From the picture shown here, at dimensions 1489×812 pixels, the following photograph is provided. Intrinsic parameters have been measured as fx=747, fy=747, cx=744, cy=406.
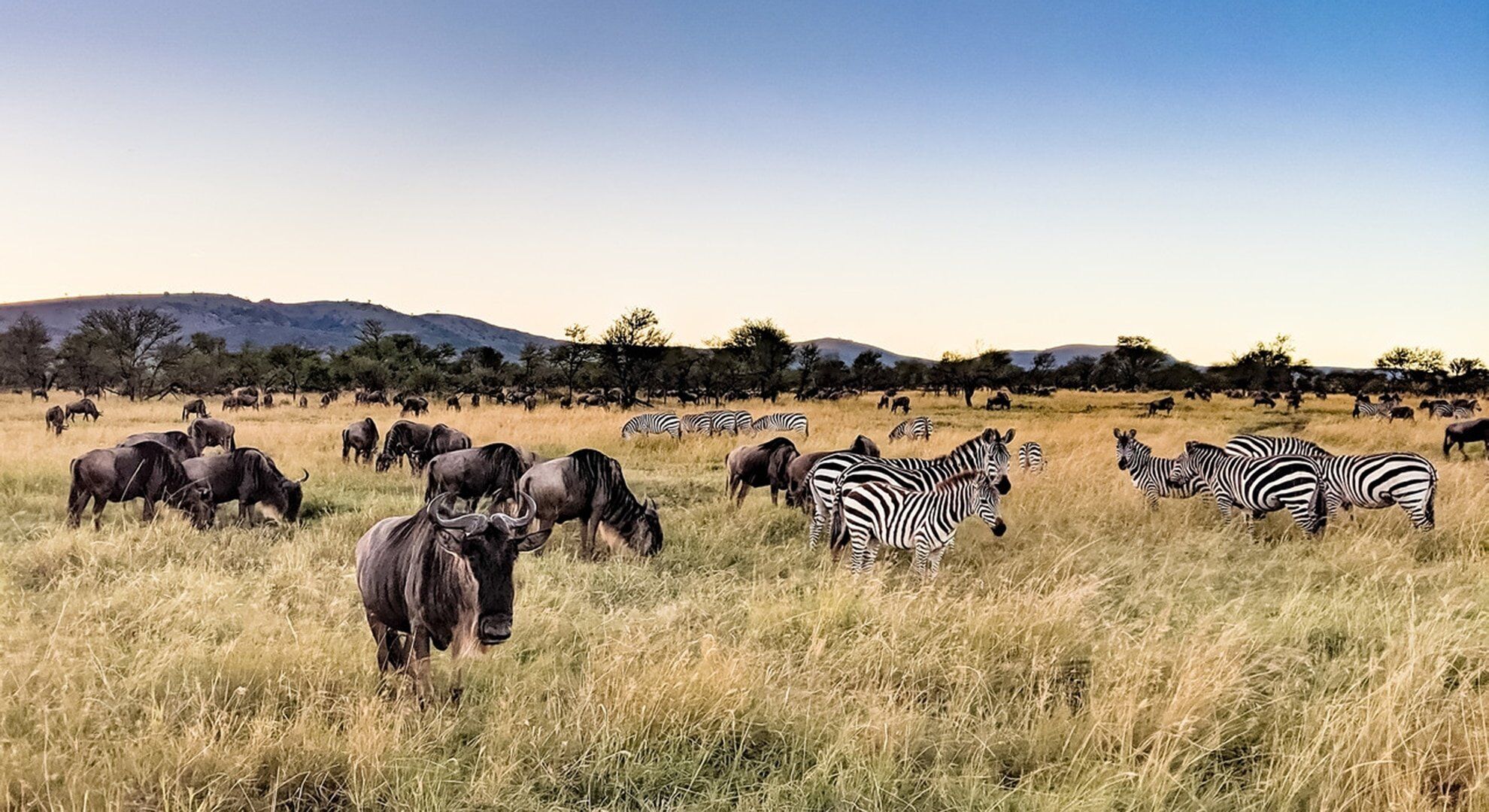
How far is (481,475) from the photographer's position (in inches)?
464

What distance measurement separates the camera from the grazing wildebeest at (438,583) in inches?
157

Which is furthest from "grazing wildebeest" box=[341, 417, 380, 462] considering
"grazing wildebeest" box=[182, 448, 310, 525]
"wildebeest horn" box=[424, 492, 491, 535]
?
"wildebeest horn" box=[424, 492, 491, 535]

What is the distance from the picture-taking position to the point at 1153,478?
39.9 ft

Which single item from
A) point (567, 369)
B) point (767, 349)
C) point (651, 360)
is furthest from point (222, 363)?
point (767, 349)

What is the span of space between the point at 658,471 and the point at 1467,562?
13399mm

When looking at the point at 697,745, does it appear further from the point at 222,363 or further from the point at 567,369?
the point at 222,363

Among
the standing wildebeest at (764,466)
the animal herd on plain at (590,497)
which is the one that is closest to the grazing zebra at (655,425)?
the animal herd on plain at (590,497)

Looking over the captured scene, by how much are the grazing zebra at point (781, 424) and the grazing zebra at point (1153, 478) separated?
41.7ft

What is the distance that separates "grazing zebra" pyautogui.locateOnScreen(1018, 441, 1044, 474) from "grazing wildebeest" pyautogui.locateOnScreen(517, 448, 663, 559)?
8.88 m

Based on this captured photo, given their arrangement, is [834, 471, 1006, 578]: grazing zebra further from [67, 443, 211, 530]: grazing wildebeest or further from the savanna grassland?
[67, 443, 211, 530]: grazing wildebeest

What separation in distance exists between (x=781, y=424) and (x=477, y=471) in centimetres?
1502

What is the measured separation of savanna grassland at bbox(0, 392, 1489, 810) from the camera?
3.70m

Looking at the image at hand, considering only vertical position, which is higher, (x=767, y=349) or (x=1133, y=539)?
(x=767, y=349)

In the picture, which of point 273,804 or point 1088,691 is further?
point 1088,691
